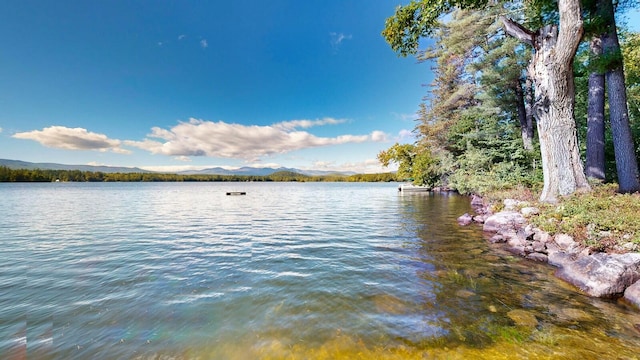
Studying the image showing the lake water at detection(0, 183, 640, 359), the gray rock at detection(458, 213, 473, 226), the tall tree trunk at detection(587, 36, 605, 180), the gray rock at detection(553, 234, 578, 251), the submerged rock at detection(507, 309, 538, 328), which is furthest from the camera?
the gray rock at detection(458, 213, 473, 226)

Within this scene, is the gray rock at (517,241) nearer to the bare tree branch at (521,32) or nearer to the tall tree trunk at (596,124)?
the tall tree trunk at (596,124)

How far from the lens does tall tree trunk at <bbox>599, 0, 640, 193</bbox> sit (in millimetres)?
9909

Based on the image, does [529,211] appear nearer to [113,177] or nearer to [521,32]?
[521,32]

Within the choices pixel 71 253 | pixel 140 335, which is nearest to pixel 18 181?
pixel 71 253

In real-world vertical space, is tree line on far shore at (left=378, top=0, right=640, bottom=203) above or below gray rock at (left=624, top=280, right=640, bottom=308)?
above

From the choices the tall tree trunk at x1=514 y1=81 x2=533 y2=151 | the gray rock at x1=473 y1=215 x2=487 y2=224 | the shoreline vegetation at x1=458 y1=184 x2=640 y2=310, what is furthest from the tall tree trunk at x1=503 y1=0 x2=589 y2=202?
the tall tree trunk at x1=514 y1=81 x2=533 y2=151

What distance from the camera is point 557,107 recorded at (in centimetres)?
1005

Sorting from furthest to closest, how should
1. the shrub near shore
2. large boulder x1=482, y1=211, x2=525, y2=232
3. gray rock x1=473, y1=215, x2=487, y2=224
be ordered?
gray rock x1=473, y1=215, x2=487, y2=224 < large boulder x1=482, y1=211, x2=525, y2=232 < the shrub near shore

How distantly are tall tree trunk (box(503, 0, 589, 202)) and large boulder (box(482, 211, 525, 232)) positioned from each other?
148cm

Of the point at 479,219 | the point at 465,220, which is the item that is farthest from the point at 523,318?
the point at 479,219

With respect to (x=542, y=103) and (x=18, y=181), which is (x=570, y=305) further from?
(x=18, y=181)

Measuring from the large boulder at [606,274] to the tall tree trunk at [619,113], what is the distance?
24.5ft

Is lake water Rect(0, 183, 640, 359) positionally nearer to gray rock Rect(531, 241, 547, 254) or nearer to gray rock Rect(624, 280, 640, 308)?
A: gray rock Rect(624, 280, 640, 308)

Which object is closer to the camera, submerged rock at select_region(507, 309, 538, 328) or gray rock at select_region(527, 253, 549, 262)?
submerged rock at select_region(507, 309, 538, 328)
